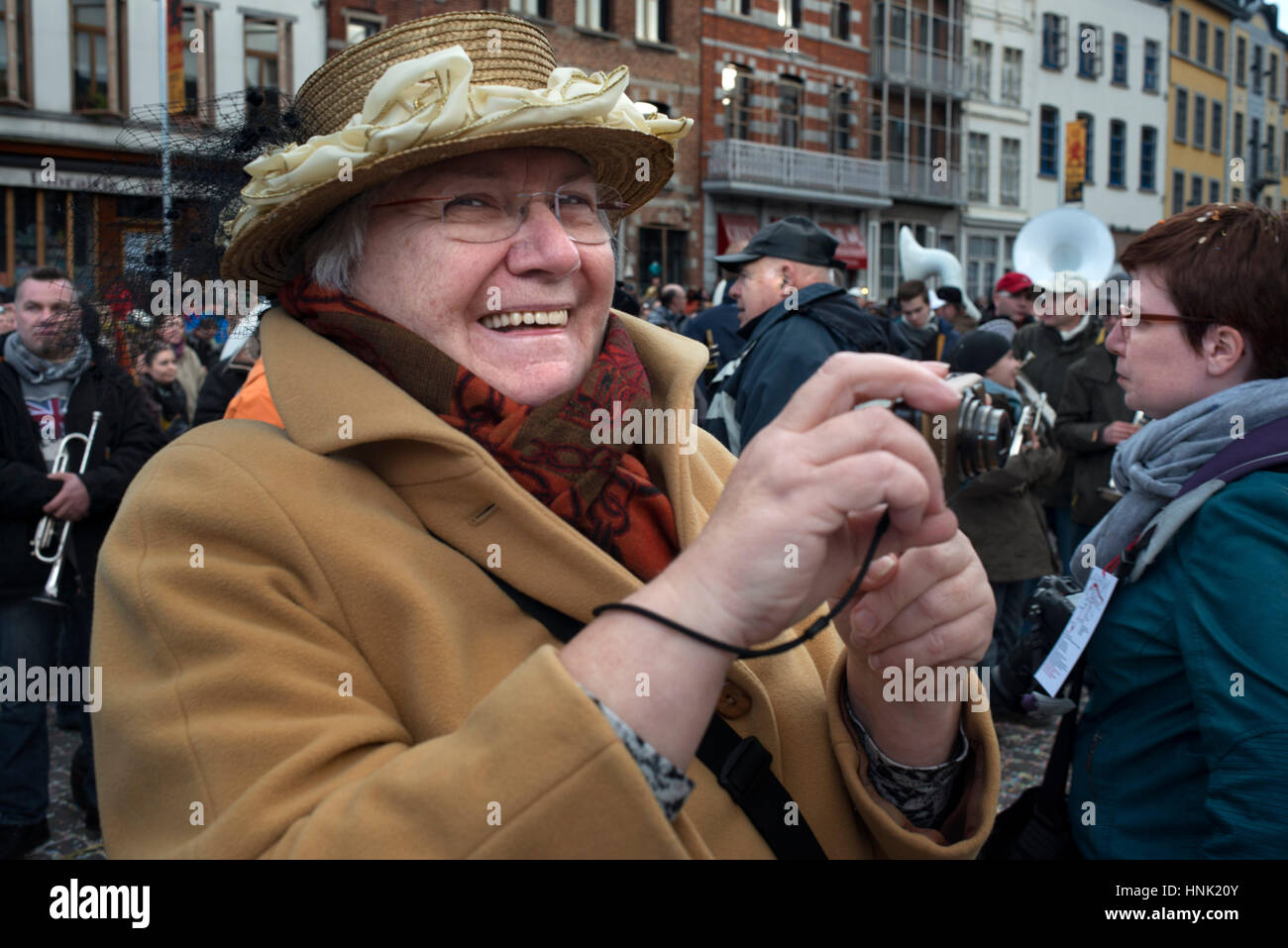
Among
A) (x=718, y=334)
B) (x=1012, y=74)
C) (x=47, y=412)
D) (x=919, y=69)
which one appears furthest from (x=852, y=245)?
(x=47, y=412)

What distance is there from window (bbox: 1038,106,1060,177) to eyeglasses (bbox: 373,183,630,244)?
35.9 m

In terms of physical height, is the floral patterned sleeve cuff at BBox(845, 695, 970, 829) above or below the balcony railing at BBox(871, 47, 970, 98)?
below

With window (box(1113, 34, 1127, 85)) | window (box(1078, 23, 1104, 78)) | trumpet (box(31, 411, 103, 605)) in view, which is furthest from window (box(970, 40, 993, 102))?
trumpet (box(31, 411, 103, 605))

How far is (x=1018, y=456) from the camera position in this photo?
5.23 meters

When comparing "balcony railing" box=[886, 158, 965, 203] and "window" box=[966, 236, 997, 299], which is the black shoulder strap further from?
"window" box=[966, 236, 997, 299]

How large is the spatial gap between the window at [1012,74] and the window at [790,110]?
30.2 ft

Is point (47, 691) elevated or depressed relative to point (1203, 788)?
depressed

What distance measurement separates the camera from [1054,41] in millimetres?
33750

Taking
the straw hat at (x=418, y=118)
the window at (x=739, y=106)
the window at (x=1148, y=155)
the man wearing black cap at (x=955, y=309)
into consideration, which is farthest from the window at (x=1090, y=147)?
the straw hat at (x=418, y=118)

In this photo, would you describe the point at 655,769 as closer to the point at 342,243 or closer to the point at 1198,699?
the point at 342,243

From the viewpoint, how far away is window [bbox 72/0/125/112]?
1714cm

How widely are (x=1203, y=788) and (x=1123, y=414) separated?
184 inches

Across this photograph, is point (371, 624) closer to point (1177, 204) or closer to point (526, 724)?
point (526, 724)

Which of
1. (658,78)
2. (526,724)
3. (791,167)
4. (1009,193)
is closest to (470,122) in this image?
(526,724)
